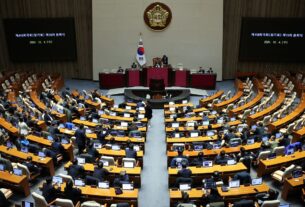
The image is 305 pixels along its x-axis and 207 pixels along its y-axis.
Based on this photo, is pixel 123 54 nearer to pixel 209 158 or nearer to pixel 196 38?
pixel 196 38

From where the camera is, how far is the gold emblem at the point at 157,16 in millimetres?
26375

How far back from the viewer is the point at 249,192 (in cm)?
1067

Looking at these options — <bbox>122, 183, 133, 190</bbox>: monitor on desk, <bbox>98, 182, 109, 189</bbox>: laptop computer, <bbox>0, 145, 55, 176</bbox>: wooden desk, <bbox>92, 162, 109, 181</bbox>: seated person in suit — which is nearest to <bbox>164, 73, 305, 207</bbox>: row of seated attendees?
<bbox>122, 183, 133, 190</bbox>: monitor on desk

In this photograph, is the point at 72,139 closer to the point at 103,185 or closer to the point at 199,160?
the point at 103,185

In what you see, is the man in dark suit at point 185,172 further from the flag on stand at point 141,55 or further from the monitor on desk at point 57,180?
the flag on stand at point 141,55

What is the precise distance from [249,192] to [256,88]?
1527cm

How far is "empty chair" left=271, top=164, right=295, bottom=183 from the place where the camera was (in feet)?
38.1

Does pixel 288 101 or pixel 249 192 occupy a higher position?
pixel 288 101

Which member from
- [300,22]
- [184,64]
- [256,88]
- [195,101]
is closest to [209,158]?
[195,101]

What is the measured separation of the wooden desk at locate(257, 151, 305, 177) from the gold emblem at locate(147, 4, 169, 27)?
16.5 m

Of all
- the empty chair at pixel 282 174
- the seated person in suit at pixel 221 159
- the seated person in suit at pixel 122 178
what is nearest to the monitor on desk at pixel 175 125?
the seated person in suit at pixel 221 159

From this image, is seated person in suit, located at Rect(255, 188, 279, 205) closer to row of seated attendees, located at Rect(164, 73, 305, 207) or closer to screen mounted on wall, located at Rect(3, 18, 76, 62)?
row of seated attendees, located at Rect(164, 73, 305, 207)

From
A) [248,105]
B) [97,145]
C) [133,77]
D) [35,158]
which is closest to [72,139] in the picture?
[97,145]

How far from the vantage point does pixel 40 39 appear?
27.2 m
